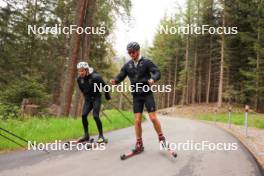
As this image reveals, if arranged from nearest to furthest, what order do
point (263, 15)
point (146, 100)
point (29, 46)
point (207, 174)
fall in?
point (207, 174)
point (146, 100)
point (29, 46)
point (263, 15)

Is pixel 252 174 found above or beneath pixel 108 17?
beneath

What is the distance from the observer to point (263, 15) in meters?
33.9

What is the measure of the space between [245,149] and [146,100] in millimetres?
3450

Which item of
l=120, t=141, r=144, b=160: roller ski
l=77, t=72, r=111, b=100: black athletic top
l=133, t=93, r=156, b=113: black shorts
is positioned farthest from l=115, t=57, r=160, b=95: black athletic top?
l=77, t=72, r=111, b=100: black athletic top

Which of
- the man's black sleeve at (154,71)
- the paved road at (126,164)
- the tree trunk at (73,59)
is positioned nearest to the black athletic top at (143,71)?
the man's black sleeve at (154,71)

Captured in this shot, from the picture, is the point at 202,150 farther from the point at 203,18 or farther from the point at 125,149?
the point at 203,18

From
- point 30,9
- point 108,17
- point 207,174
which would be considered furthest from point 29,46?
point 207,174

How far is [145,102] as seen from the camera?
A: 6945mm

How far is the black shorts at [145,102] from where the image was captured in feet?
22.4

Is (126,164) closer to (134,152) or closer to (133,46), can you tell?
(134,152)

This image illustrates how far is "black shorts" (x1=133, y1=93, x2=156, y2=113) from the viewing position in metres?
6.84

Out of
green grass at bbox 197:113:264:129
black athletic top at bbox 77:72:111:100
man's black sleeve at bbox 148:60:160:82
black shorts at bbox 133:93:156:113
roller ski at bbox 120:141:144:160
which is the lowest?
green grass at bbox 197:113:264:129

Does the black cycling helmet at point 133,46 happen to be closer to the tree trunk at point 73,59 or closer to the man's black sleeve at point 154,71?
the man's black sleeve at point 154,71

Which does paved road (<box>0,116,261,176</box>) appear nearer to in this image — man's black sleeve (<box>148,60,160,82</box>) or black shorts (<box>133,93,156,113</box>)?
black shorts (<box>133,93,156,113</box>)
